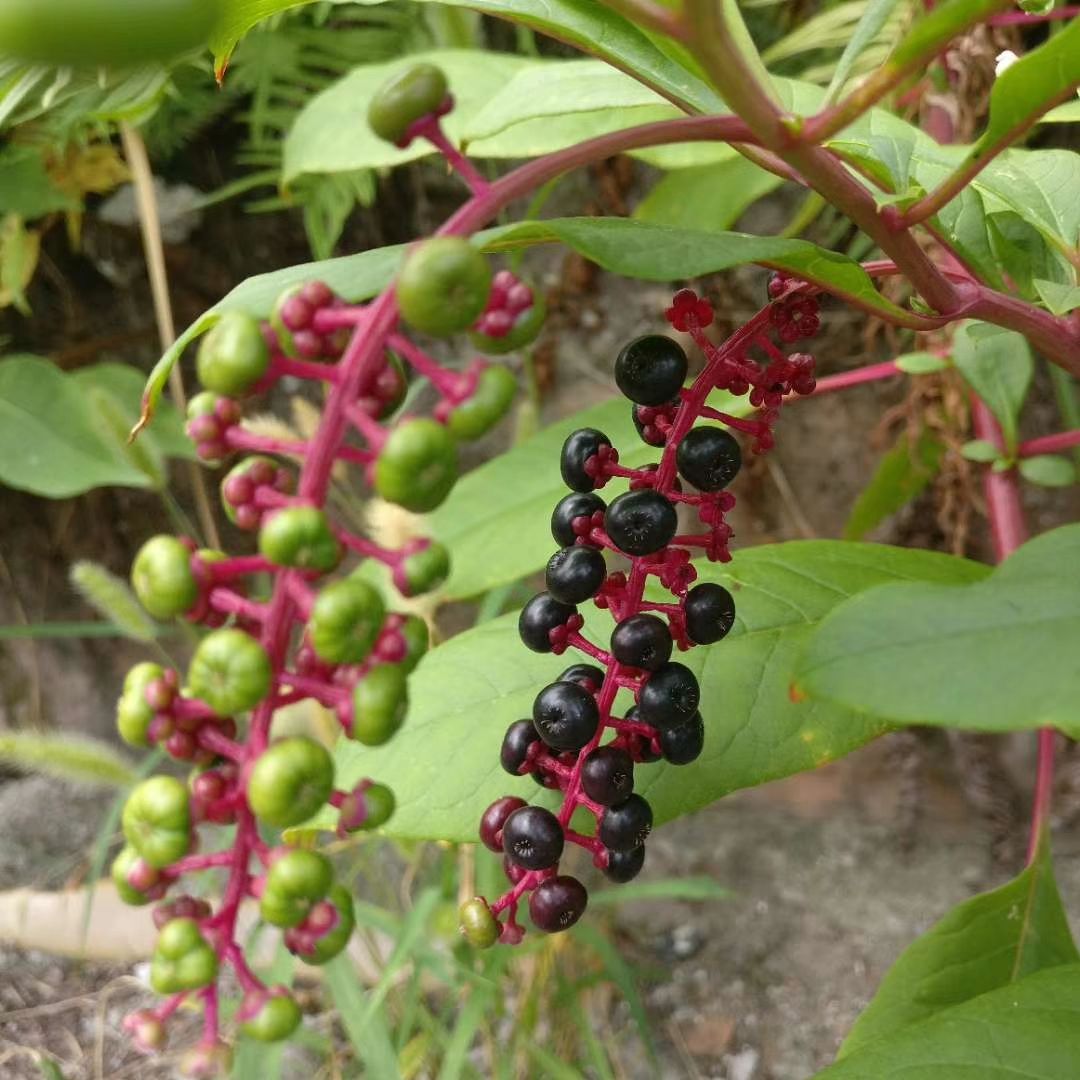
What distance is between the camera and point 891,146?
57 centimetres

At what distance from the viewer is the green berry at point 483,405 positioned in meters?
0.36

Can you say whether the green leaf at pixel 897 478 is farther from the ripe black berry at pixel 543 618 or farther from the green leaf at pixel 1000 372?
the ripe black berry at pixel 543 618

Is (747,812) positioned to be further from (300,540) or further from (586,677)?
(300,540)

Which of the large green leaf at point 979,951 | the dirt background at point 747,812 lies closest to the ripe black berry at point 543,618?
the large green leaf at point 979,951

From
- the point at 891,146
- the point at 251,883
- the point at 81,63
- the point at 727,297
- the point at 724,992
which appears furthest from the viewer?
the point at 724,992

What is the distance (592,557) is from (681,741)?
4.1 inches

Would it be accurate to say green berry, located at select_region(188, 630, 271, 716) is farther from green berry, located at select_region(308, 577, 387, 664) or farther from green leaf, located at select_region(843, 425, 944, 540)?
green leaf, located at select_region(843, 425, 944, 540)

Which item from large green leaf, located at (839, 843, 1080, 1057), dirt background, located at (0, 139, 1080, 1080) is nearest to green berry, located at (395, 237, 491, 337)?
large green leaf, located at (839, 843, 1080, 1057)

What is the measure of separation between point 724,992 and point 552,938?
1.24 feet

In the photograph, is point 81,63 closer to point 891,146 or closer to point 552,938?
point 891,146

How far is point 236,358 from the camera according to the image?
349 mm

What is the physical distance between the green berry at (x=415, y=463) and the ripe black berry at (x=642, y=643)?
0.67ft

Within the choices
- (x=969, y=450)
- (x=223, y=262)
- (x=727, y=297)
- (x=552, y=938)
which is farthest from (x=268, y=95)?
(x=552, y=938)

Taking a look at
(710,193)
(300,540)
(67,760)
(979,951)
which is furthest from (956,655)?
(67,760)
